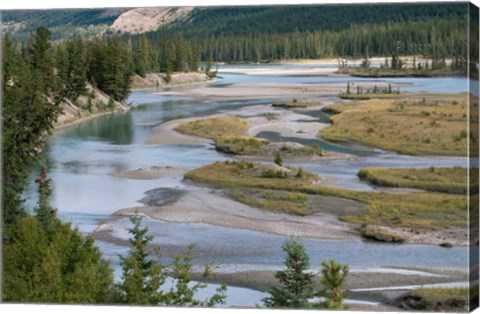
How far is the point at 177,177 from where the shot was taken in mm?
15688

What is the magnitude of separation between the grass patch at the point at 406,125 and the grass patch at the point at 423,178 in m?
0.25

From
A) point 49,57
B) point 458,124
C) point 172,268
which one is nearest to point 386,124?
point 458,124

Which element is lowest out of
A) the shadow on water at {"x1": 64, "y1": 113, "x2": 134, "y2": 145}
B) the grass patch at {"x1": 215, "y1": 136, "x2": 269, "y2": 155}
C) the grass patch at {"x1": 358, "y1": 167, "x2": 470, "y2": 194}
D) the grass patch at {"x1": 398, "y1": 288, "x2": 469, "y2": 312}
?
the grass patch at {"x1": 398, "y1": 288, "x2": 469, "y2": 312}

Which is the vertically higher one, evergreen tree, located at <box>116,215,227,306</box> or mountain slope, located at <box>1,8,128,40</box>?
mountain slope, located at <box>1,8,128,40</box>

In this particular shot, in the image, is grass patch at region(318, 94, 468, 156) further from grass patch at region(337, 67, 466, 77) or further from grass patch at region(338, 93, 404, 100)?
grass patch at region(337, 67, 466, 77)

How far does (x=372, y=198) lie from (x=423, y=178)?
75cm

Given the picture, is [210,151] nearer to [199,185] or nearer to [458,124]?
[199,185]

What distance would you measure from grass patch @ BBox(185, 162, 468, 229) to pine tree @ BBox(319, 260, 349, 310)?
0.84 m

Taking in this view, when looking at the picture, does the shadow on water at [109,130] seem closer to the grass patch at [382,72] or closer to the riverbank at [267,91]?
the riverbank at [267,91]

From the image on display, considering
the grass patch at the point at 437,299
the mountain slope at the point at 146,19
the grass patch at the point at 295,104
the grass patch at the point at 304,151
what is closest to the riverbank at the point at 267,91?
the grass patch at the point at 295,104

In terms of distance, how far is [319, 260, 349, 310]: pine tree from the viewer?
14.2 metres

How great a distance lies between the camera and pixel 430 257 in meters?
14.5

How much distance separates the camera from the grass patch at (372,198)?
14500mm

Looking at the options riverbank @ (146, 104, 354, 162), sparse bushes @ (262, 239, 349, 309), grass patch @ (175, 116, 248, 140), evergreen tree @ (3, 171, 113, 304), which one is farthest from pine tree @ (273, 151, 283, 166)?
evergreen tree @ (3, 171, 113, 304)
